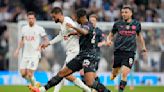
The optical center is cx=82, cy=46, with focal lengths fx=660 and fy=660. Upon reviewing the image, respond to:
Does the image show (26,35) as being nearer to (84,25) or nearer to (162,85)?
(84,25)

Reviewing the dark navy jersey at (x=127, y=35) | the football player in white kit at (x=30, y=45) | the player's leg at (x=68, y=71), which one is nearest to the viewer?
the player's leg at (x=68, y=71)

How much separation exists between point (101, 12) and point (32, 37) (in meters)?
8.21

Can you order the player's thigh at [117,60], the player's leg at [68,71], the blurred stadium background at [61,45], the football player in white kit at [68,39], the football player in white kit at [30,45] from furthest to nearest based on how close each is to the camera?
the blurred stadium background at [61,45]
the football player in white kit at [30,45]
the player's thigh at [117,60]
the football player in white kit at [68,39]
the player's leg at [68,71]

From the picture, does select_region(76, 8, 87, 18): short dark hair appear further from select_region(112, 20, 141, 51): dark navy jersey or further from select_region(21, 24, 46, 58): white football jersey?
select_region(21, 24, 46, 58): white football jersey

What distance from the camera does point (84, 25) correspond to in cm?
1433

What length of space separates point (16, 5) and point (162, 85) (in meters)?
7.13

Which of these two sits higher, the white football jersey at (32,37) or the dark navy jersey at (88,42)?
the dark navy jersey at (88,42)

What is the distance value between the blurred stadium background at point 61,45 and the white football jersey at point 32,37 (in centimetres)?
463

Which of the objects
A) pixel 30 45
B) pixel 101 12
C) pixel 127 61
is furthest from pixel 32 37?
pixel 101 12

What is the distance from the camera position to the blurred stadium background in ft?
82.5

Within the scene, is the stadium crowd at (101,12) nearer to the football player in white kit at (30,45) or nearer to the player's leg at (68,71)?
the football player in white kit at (30,45)

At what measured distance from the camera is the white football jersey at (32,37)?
64.6 ft

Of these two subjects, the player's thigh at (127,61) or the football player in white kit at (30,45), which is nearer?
the player's thigh at (127,61)

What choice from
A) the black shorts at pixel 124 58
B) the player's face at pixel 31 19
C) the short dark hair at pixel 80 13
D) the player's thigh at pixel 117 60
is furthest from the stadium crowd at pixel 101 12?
the short dark hair at pixel 80 13
